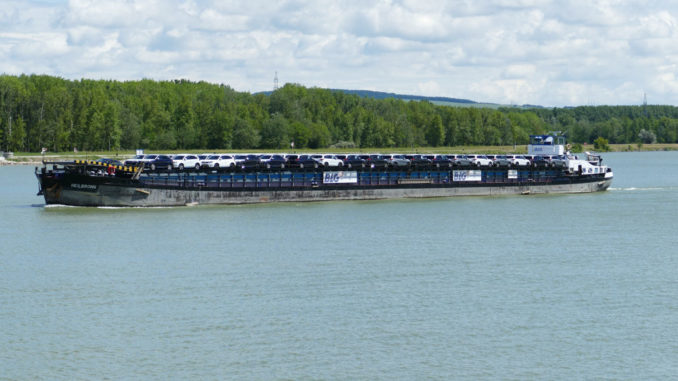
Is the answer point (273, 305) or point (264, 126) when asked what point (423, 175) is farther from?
point (264, 126)

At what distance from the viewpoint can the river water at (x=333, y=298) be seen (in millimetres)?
25312

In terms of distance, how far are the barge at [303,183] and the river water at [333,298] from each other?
301cm

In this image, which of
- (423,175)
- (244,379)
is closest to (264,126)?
(423,175)

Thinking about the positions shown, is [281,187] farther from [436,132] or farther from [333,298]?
[436,132]


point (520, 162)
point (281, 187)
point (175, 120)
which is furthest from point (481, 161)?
point (175, 120)

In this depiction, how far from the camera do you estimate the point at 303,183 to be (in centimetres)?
6762

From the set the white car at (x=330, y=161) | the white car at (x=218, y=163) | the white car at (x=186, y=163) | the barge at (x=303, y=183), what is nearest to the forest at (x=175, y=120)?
the white car at (x=330, y=161)

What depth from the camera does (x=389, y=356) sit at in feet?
84.5

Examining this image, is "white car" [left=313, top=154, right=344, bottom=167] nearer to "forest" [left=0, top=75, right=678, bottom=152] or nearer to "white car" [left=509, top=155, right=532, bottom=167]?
"white car" [left=509, top=155, right=532, bottom=167]

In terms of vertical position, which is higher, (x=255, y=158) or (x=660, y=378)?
(x=255, y=158)

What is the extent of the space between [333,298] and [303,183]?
3537cm

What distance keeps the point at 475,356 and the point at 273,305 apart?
8389 mm

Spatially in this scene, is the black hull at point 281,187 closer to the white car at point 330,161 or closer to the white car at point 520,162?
the white car at point 520,162

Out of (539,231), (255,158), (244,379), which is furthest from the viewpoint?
(255,158)
